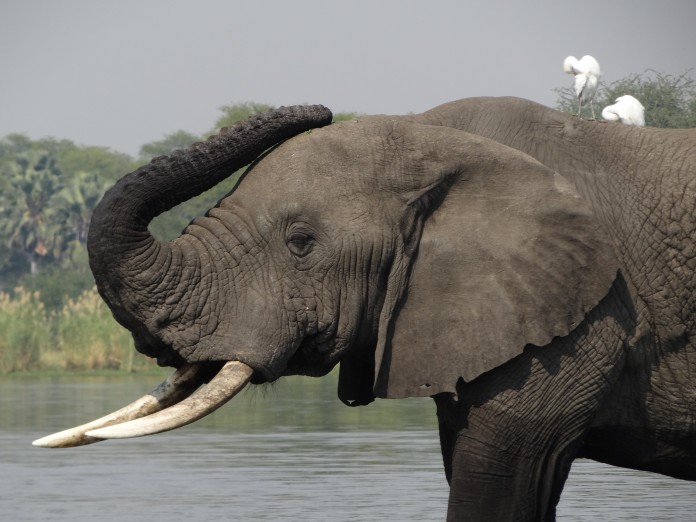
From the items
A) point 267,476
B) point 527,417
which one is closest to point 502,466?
point 527,417

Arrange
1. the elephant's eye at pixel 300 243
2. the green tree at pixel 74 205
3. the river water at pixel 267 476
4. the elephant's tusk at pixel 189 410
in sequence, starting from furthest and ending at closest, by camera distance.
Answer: the green tree at pixel 74 205 → the river water at pixel 267 476 → the elephant's eye at pixel 300 243 → the elephant's tusk at pixel 189 410

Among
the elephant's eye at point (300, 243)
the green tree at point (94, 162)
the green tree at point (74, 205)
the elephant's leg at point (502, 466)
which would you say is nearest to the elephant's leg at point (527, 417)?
Result: the elephant's leg at point (502, 466)

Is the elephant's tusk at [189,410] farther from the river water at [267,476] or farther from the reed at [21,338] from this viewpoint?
the reed at [21,338]

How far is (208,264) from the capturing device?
6.12 meters

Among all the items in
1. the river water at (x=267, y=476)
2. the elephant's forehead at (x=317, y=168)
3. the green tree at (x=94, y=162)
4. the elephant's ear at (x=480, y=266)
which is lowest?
the river water at (x=267, y=476)

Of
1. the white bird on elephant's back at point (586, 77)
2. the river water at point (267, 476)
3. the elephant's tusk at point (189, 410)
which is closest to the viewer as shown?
the elephant's tusk at point (189, 410)

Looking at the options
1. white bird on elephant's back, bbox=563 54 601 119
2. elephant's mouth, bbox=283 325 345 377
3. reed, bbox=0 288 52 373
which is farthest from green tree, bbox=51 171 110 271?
elephant's mouth, bbox=283 325 345 377

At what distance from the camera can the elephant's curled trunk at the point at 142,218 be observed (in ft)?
19.7

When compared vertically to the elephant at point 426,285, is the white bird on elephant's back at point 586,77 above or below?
above

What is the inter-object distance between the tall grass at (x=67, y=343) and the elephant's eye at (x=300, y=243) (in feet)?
70.7

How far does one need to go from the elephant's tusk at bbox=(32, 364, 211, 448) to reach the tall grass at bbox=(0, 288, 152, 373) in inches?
848

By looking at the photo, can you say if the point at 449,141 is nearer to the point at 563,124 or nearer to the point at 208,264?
the point at 563,124

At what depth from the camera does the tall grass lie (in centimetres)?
2755

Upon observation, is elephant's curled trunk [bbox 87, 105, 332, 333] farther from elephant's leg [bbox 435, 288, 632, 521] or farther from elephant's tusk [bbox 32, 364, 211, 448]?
elephant's leg [bbox 435, 288, 632, 521]
